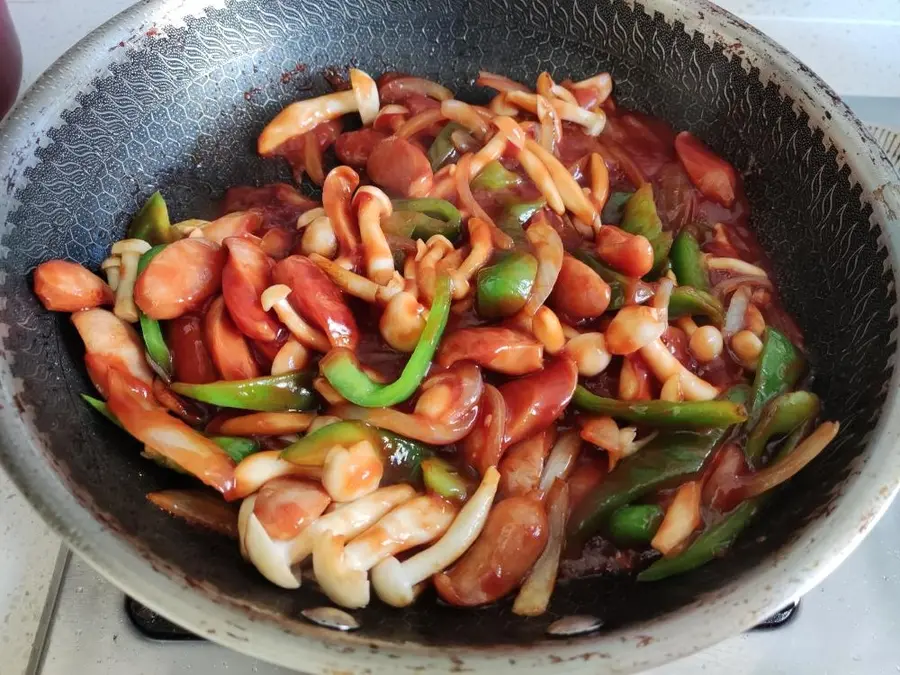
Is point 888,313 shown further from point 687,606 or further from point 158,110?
point 158,110

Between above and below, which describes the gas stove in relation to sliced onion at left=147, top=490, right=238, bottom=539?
Answer: below

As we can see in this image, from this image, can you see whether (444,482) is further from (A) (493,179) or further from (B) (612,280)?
(A) (493,179)

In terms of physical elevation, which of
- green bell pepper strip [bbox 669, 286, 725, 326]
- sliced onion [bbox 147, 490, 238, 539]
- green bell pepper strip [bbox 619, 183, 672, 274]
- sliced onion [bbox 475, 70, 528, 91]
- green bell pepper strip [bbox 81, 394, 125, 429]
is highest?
sliced onion [bbox 475, 70, 528, 91]

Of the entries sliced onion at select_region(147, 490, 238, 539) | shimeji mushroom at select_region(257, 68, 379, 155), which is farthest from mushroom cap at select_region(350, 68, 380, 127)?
sliced onion at select_region(147, 490, 238, 539)

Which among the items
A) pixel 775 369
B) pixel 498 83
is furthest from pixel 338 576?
pixel 498 83

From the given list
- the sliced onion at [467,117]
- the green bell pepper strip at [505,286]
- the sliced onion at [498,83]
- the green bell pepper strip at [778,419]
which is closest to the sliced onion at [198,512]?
the green bell pepper strip at [505,286]

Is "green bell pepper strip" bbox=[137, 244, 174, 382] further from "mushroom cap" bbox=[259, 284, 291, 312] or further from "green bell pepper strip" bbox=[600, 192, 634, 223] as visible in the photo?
"green bell pepper strip" bbox=[600, 192, 634, 223]
